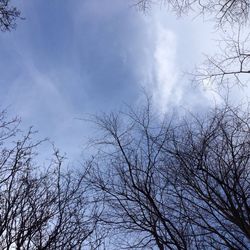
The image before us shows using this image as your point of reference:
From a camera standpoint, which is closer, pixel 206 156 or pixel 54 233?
pixel 54 233

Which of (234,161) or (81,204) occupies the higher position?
(234,161)

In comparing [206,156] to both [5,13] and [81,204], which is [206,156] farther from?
[5,13]

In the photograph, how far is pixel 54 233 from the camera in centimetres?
702

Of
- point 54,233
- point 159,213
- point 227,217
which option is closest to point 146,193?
point 159,213

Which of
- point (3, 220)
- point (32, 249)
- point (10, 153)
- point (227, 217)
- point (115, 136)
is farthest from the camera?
point (115, 136)

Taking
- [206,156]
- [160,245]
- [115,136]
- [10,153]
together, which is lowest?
[160,245]

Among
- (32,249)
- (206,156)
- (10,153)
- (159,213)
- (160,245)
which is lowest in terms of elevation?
(32,249)

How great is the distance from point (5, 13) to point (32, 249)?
4.54m

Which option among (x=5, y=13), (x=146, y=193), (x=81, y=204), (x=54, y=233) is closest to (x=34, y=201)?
(x=54, y=233)

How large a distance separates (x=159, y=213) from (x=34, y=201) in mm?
2899

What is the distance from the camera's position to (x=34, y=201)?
725 centimetres

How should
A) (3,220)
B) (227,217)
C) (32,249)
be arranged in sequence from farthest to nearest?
(227,217) → (32,249) → (3,220)

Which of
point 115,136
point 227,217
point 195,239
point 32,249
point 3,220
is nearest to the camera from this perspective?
point 3,220

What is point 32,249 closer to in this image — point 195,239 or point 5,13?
point 195,239
